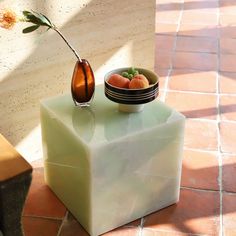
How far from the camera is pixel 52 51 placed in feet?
7.02

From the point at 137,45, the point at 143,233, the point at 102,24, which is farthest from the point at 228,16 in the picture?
the point at 143,233

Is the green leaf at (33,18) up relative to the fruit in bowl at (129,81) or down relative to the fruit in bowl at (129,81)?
up

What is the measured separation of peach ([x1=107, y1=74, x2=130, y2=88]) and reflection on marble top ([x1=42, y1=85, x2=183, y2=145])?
11 centimetres

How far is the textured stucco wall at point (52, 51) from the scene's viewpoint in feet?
6.66

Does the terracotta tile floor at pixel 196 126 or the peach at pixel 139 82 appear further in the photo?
the terracotta tile floor at pixel 196 126

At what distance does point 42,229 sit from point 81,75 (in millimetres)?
610

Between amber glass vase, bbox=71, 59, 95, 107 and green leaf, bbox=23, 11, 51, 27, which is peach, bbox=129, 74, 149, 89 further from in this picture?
green leaf, bbox=23, 11, 51, 27

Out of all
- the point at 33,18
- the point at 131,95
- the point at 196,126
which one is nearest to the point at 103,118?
the point at 131,95

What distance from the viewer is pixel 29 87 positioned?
213cm

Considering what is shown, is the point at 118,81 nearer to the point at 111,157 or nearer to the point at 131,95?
the point at 131,95

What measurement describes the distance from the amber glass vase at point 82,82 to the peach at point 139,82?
17 cm

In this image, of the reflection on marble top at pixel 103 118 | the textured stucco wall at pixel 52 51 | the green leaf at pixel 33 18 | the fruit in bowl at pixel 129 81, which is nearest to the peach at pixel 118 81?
the fruit in bowl at pixel 129 81

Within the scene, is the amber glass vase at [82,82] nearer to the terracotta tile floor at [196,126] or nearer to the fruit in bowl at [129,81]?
the fruit in bowl at [129,81]

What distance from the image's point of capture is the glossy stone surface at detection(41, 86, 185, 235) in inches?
66.9
